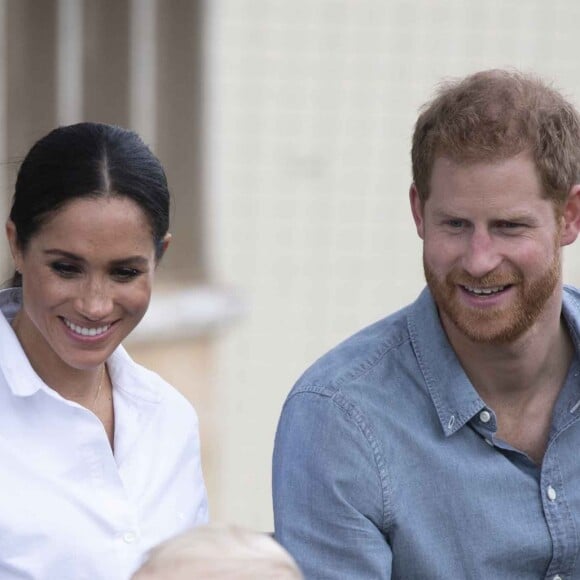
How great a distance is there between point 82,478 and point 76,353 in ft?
0.68

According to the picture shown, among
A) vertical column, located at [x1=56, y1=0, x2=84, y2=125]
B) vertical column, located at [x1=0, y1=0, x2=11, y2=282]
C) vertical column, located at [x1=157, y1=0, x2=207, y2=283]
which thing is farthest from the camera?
vertical column, located at [x1=157, y1=0, x2=207, y2=283]

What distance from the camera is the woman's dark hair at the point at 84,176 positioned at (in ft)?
9.04

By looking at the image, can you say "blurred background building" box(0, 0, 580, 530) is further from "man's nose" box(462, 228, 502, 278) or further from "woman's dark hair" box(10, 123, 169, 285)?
"man's nose" box(462, 228, 502, 278)

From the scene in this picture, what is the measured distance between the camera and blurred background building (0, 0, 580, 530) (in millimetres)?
6629

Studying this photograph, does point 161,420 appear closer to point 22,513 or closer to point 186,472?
point 186,472

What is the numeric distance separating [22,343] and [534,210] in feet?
2.96

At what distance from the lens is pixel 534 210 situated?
2.88 metres

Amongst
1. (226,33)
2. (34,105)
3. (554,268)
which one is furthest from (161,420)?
(226,33)

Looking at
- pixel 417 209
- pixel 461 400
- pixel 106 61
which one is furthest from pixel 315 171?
pixel 461 400

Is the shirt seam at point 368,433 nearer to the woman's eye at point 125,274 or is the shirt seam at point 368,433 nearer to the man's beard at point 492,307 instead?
the man's beard at point 492,307

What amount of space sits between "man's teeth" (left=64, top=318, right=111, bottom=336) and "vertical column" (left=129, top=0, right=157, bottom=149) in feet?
11.3

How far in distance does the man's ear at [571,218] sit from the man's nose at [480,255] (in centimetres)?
18

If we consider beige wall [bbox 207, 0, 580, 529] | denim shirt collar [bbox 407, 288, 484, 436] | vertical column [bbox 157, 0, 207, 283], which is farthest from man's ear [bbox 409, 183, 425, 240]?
beige wall [bbox 207, 0, 580, 529]

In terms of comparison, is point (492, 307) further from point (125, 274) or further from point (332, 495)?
point (125, 274)
